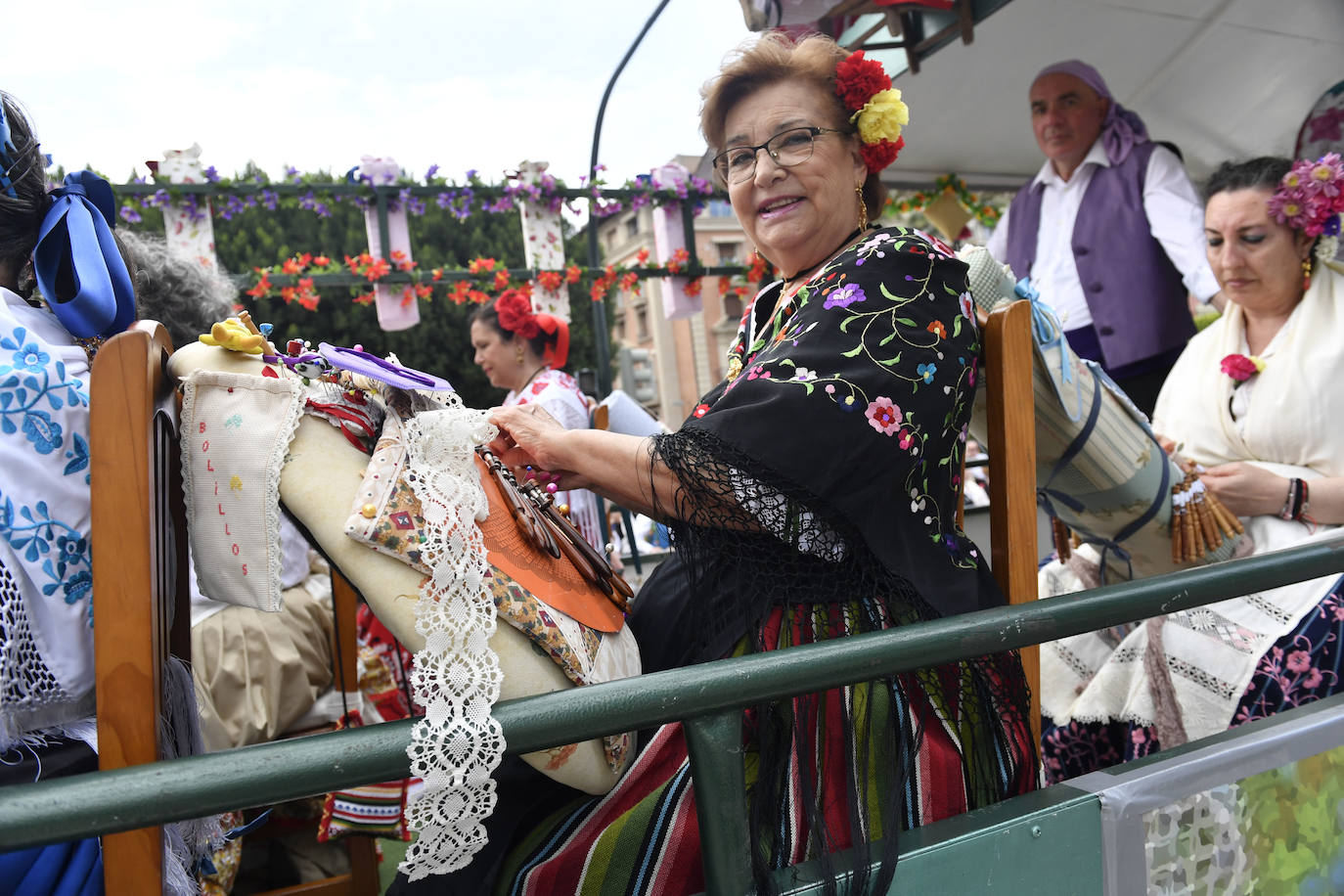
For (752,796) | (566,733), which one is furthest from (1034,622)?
(566,733)

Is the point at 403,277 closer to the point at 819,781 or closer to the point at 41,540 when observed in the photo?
the point at 41,540

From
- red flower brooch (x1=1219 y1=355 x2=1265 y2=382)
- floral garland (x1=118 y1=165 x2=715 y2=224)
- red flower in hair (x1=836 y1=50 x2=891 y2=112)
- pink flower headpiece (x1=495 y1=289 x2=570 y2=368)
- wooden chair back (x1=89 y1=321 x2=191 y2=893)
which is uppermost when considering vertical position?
floral garland (x1=118 y1=165 x2=715 y2=224)

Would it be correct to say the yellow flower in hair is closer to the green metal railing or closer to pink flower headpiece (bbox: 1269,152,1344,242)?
the green metal railing

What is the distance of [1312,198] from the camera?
2287 mm

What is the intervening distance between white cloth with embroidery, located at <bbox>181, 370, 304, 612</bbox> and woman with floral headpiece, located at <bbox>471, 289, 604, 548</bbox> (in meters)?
3.72

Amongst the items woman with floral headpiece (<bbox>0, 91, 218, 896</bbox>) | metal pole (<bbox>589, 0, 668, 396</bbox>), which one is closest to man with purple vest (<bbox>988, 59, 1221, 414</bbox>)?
woman with floral headpiece (<bbox>0, 91, 218, 896</bbox>)

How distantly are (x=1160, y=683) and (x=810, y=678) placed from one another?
1527 millimetres

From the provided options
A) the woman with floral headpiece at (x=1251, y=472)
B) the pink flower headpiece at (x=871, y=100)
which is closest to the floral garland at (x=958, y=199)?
the woman with floral headpiece at (x=1251, y=472)

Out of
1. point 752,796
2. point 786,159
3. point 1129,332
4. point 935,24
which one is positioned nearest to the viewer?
point 752,796

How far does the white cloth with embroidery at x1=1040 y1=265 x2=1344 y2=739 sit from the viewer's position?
1961 millimetres

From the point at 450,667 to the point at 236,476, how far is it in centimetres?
31

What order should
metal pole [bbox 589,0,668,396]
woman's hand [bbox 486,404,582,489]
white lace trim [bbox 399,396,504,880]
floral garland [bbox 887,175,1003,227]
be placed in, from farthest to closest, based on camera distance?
metal pole [bbox 589,0,668,396] → floral garland [bbox 887,175,1003,227] → woman's hand [bbox 486,404,582,489] → white lace trim [bbox 399,396,504,880]

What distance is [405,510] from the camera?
3.34 ft

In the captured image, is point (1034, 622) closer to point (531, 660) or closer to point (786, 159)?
point (531, 660)
